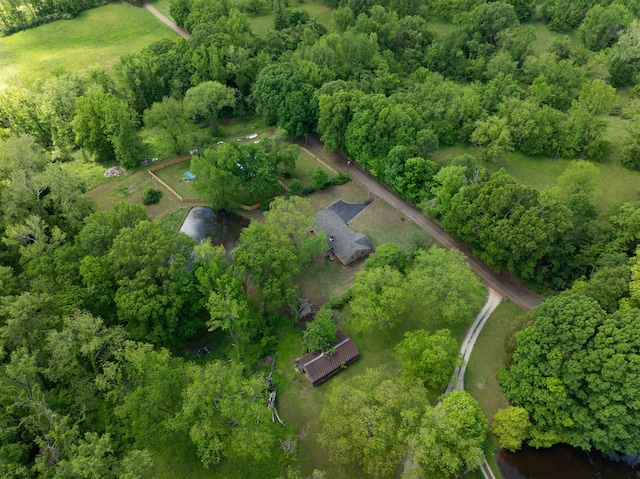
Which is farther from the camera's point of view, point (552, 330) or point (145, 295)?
point (145, 295)

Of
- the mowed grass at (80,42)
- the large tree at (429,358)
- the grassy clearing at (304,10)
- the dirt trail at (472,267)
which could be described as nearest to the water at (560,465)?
the dirt trail at (472,267)

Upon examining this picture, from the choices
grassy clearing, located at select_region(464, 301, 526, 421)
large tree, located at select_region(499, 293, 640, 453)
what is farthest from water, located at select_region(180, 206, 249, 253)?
large tree, located at select_region(499, 293, 640, 453)

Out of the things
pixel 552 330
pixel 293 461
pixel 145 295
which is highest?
pixel 552 330

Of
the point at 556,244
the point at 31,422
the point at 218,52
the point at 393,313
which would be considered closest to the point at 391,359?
the point at 393,313

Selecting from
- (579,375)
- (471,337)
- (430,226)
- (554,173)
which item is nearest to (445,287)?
(471,337)

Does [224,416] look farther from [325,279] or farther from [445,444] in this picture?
[325,279]

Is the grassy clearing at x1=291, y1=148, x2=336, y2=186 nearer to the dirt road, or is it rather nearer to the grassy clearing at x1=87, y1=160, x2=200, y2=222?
the dirt road

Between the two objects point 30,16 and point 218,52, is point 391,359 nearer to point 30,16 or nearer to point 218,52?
point 218,52
